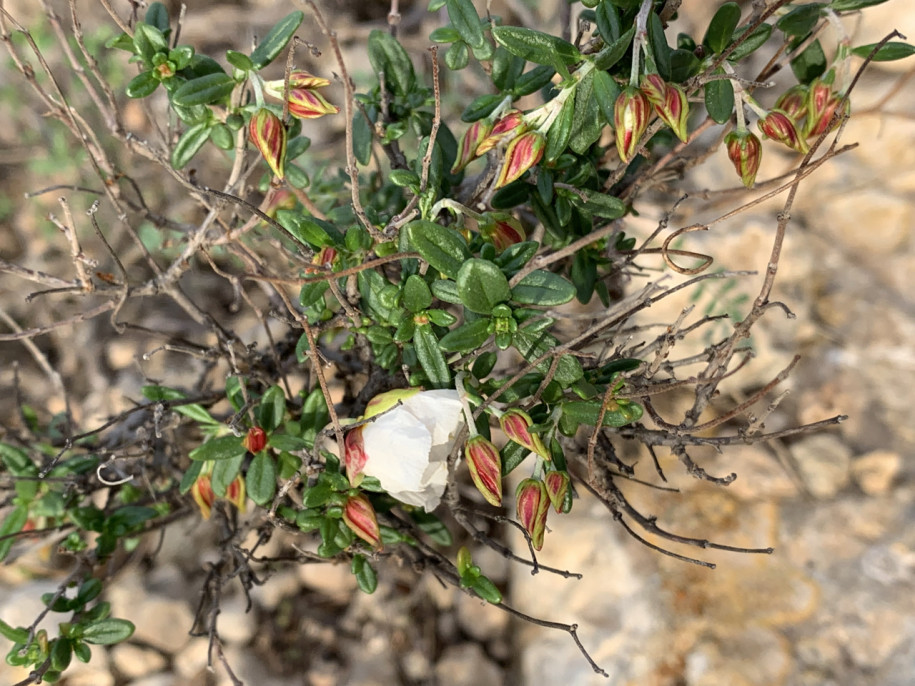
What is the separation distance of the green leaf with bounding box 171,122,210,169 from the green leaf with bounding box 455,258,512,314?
48cm

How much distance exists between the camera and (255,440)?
3.42 feet

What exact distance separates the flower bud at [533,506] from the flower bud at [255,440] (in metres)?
0.40

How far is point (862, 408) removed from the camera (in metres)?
2.05

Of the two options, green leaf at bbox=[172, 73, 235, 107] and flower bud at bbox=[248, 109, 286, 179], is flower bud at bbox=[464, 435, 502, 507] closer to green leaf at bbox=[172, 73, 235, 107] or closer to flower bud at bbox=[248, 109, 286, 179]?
flower bud at bbox=[248, 109, 286, 179]

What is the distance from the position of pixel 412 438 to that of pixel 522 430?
14cm

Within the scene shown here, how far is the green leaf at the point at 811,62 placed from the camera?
3.50 ft

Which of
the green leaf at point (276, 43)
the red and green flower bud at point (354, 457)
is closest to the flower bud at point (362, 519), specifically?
the red and green flower bud at point (354, 457)

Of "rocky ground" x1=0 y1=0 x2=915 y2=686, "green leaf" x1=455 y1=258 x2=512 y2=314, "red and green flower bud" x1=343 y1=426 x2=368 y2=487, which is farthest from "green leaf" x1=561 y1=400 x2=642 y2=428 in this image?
"rocky ground" x1=0 y1=0 x2=915 y2=686

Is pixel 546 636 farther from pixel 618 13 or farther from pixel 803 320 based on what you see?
pixel 618 13

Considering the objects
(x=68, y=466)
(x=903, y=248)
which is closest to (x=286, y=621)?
(x=68, y=466)

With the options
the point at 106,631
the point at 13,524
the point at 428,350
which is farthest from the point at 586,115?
the point at 13,524

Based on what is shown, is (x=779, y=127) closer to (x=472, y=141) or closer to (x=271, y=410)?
(x=472, y=141)

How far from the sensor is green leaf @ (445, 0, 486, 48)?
99cm

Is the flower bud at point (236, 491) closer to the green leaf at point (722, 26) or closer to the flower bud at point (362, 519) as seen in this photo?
the flower bud at point (362, 519)
